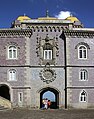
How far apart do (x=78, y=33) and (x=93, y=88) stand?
6815 millimetres

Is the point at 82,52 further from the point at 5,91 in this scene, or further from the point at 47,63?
the point at 5,91

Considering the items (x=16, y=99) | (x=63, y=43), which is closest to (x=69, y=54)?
(x=63, y=43)

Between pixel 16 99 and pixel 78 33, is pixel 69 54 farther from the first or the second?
pixel 16 99

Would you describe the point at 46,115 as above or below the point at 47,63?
below

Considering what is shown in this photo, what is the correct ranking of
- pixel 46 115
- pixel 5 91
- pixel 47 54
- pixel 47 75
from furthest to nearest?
pixel 5 91 → pixel 47 54 → pixel 47 75 → pixel 46 115

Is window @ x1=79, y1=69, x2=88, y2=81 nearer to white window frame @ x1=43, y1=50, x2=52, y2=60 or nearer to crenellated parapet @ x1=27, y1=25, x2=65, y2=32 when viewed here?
white window frame @ x1=43, y1=50, x2=52, y2=60

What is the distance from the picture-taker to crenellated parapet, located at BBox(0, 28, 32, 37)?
1532 inches

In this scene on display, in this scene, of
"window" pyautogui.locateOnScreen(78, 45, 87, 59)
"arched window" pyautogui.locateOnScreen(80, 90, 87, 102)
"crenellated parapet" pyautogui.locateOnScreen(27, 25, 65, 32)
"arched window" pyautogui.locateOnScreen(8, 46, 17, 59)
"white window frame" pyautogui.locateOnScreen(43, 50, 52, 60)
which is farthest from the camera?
"crenellated parapet" pyautogui.locateOnScreen(27, 25, 65, 32)

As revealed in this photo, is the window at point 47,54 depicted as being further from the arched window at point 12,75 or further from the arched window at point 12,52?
the arched window at point 12,75

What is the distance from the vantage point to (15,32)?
39.0 metres

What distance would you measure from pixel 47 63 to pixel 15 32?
5.33m

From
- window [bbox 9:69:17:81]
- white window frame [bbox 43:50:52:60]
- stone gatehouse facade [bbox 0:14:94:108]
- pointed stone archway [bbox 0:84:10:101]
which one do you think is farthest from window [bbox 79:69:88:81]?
pointed stone archway [bbox 0:84:10:101]

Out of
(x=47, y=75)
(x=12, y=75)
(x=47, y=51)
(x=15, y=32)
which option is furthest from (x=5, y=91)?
(x=15, y=32)

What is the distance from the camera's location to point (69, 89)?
125ft
